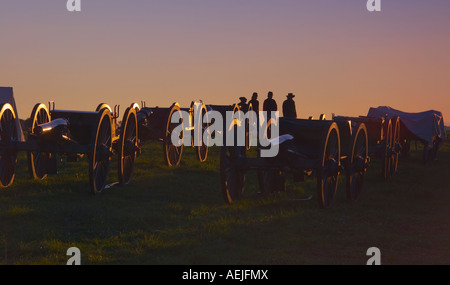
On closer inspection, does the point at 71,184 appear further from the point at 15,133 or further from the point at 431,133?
the point at 431,133

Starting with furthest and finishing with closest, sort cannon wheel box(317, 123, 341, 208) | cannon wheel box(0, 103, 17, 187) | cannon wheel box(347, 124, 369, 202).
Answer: cannon wheel box(347, 124, 369, 202), cannon wheel box(0, 103, 17, 187), cannon wheel box(317, 123, 341, 208)

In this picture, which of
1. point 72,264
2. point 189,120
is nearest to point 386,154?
point 189,120

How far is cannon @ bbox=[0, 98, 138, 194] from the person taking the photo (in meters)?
12.8

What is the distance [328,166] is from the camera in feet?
38.4

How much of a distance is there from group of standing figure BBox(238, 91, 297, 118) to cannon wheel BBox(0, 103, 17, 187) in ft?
27.6

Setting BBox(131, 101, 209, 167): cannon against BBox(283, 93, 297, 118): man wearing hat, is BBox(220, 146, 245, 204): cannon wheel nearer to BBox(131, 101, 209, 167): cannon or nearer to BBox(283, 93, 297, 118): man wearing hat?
BBox(131, 101, 209, 167): cannon

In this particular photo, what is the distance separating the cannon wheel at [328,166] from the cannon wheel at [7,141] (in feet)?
19.9

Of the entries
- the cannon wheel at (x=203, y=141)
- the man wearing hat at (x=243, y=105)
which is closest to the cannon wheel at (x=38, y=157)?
the cannon wheel at (x=203, y=141)

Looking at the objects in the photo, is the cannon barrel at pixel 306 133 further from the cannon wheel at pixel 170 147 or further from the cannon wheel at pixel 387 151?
the cannon wheel at pixel 387 151

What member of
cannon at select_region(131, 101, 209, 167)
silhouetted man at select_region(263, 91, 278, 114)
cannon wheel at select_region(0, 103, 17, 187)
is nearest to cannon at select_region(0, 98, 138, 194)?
cannon wheel at select_region(0, 103, 17, 187)

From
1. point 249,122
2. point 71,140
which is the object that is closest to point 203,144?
point 249,122

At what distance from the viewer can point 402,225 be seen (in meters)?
11.5
